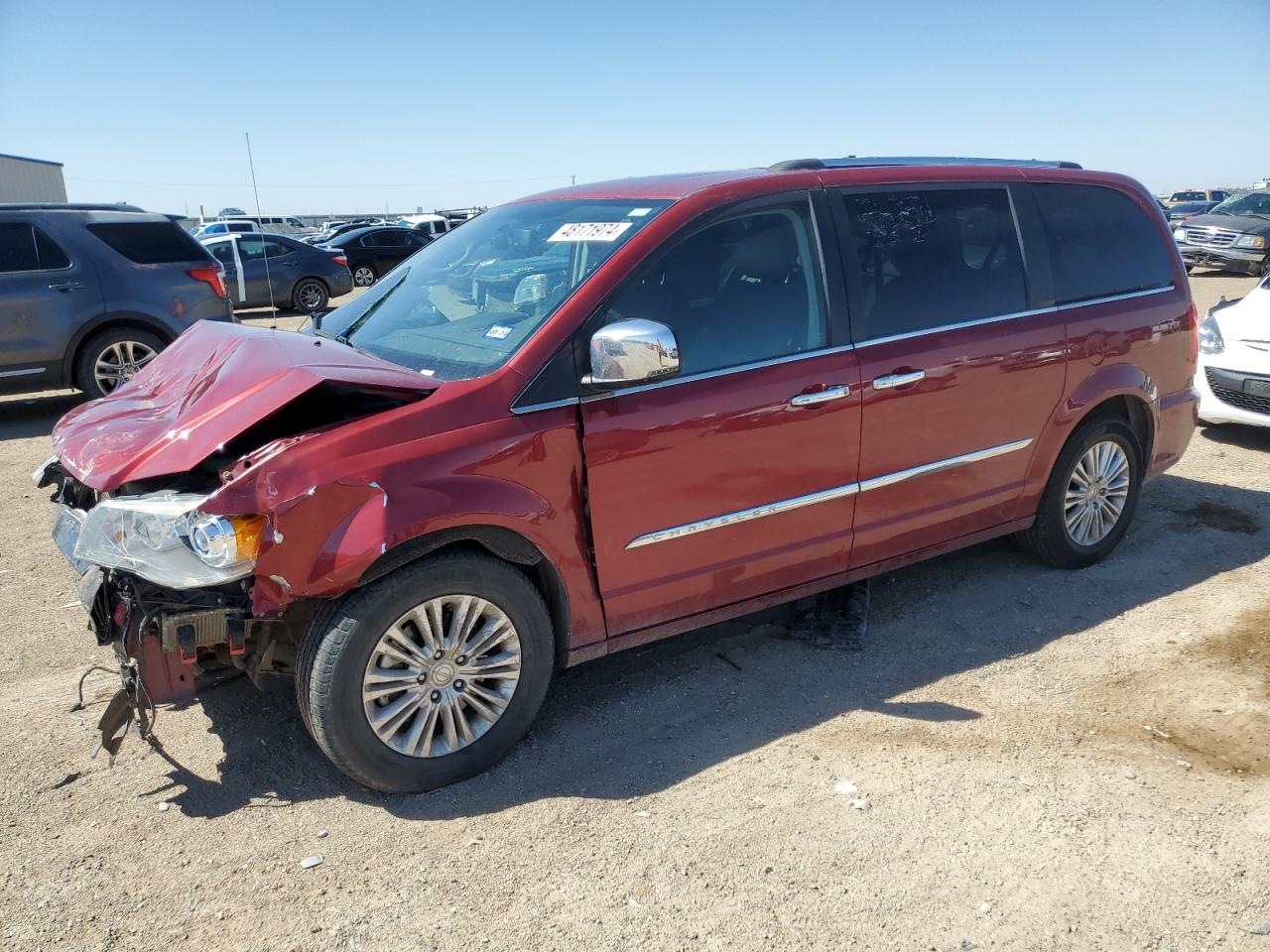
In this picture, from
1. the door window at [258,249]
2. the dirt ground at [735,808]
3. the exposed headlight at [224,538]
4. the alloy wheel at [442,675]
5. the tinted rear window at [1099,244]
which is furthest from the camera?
the door window at [258,249]

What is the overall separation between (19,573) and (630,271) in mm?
3836

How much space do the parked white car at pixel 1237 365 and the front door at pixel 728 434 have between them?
4.46m

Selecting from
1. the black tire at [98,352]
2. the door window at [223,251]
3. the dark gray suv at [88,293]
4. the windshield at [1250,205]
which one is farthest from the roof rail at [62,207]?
the windshield at [1250,205]

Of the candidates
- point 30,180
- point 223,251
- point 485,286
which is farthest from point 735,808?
point 30,180

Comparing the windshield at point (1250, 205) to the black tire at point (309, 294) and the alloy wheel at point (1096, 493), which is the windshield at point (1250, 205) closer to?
the black tire at point (309, 294)

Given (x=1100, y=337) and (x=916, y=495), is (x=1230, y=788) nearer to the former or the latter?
(x=916, y=495)

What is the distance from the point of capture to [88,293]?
8570mm

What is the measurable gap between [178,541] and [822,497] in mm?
2283

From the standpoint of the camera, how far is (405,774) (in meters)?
3.13

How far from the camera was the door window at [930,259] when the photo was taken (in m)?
3.89

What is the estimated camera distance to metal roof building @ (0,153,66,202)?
38.6 meters

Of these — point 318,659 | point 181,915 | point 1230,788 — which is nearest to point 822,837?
point 1230,788

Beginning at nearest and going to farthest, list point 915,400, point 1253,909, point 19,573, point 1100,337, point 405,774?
point 1253,909
point 405,774
point 915,400
point 1100,337
point 19,573

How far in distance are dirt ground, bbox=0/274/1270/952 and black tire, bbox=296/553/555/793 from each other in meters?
0.11
